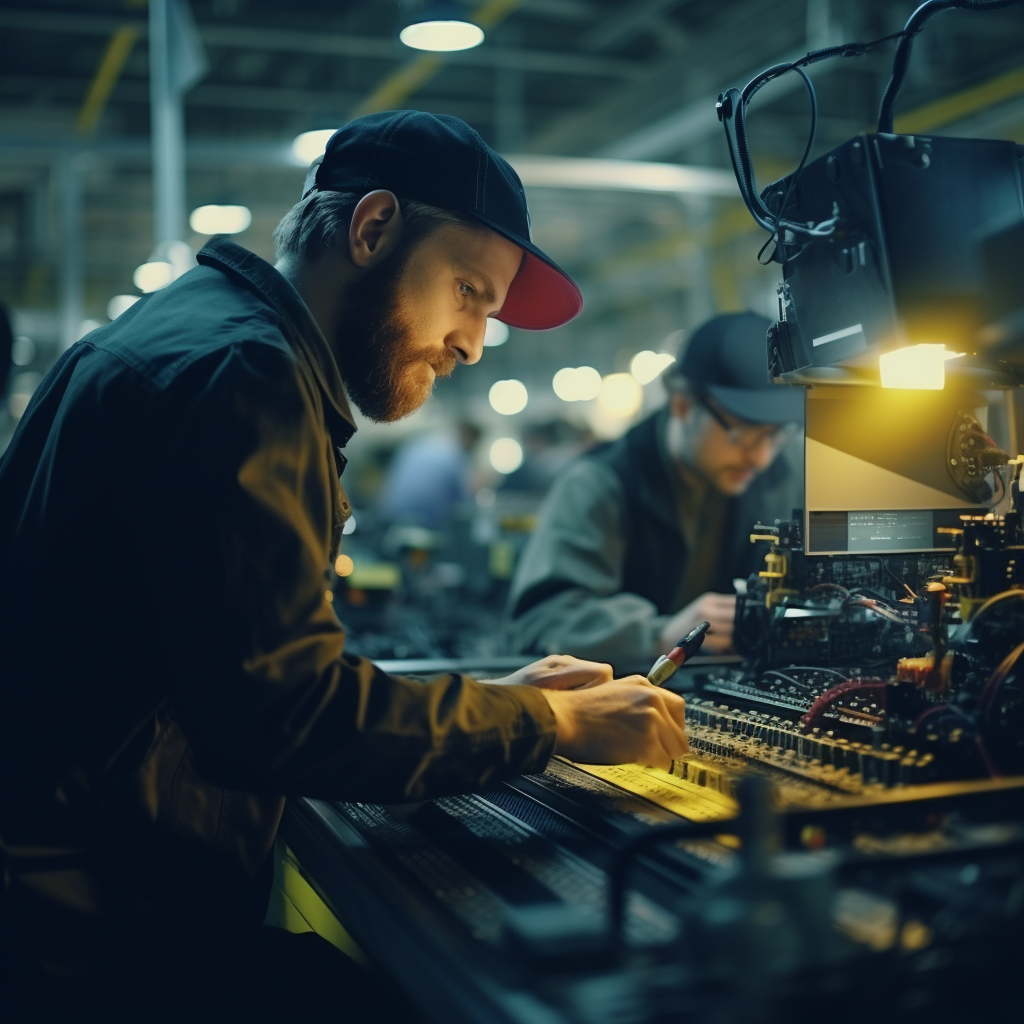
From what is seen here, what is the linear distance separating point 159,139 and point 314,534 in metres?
3.64

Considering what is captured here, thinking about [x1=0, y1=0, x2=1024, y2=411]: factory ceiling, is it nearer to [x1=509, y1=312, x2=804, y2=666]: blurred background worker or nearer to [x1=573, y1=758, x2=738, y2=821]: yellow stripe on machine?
[x1=509, y1=312, x2=804, y2=666]: blurred background worker

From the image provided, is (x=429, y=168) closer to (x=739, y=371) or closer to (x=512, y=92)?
(x=739, y=371)

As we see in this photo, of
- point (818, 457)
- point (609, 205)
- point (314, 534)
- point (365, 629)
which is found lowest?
point (365, 629)

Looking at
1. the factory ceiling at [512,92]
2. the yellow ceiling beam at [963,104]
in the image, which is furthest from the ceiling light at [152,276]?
the yellow ceiling beam at [963,104]

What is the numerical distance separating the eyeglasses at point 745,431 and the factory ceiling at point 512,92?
7.76 feet

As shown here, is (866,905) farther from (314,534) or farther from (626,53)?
(626,53)

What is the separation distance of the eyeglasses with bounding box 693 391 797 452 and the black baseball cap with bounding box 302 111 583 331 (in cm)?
96

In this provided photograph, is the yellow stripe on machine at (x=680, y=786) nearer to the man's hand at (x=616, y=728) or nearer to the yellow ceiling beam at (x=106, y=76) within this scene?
the man's hand at (x=616, y=728)

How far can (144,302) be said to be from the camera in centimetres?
120

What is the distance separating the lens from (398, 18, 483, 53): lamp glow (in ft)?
9.98

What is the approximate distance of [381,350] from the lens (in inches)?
51.3

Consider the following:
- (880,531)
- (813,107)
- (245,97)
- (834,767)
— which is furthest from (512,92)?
(834,767)

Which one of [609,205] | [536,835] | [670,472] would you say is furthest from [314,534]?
[609,205]

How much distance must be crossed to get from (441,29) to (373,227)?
6.91ft
